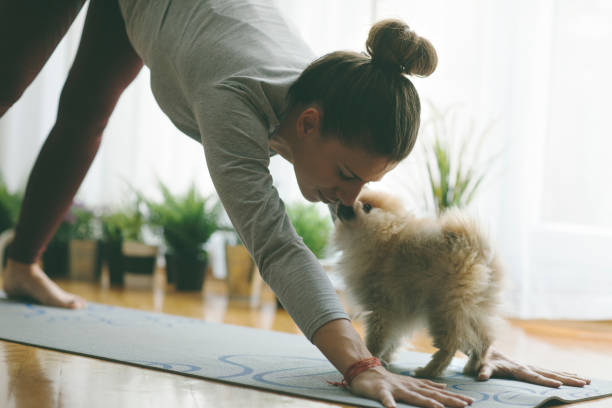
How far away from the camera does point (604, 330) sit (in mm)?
2127

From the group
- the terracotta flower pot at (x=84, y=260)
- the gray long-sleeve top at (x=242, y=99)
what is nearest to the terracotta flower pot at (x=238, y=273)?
the terracotta flower pot at (x=84, y=260)

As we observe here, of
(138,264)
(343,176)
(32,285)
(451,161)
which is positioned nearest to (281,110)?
(343,176)

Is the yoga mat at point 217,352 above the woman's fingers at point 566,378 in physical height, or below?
below

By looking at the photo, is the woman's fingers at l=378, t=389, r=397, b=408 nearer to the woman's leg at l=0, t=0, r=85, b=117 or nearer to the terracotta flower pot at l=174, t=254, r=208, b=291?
the woman's leg at l=0, t=0, r=85, b=117

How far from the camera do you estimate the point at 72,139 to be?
1746 millimetres

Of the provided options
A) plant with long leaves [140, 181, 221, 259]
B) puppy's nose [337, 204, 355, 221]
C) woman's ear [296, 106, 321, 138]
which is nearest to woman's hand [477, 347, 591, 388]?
puppy's nose [337, 204, 355, 221]

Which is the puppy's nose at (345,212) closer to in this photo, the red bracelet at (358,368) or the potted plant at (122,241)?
the red bracelet at (358,368)

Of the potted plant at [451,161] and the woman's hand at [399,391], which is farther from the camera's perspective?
the potted plant at [451,161]

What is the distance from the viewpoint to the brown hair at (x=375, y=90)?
3.66 feet

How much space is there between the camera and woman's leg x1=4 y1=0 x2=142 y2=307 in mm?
1619

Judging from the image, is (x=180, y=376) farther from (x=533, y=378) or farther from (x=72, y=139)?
(x=72, y=139)

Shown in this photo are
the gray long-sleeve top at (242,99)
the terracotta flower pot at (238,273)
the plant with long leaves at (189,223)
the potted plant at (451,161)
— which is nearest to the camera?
the gray long-sleeve top at (242,99)

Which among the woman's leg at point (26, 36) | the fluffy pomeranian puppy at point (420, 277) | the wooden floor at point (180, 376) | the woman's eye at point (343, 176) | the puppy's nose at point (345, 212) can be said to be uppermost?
the woman's leg at point (26, 36)

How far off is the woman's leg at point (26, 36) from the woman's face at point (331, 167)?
24.6 inches
